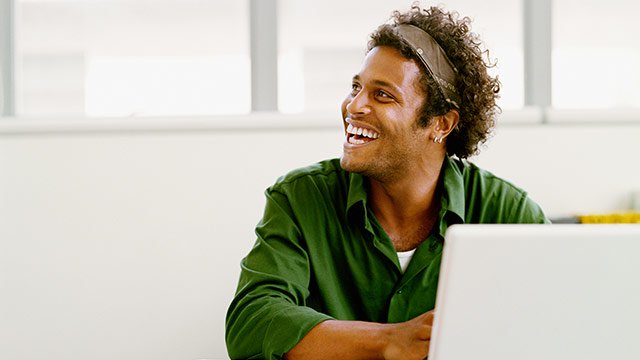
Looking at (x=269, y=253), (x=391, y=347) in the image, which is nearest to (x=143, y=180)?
(x=269, y=253)

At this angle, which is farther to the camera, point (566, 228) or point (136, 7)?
point (136, 7)

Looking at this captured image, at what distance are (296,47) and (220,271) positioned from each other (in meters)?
0.95

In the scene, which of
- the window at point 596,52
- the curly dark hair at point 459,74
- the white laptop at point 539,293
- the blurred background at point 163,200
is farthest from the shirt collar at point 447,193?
the window at point 596,52

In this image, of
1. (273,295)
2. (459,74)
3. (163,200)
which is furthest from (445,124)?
(163,200)

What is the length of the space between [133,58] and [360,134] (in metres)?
1.52

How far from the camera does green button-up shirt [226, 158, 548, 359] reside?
154cm

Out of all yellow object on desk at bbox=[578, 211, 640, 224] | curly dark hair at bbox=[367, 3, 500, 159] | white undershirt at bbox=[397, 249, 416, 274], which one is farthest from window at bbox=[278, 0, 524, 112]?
white undershirt at bbox=[397, 249, 416, 274]

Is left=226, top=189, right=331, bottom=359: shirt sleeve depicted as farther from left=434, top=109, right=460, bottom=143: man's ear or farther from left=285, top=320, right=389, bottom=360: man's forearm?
left=434, top=109, right=460, bottom=143: man's ear

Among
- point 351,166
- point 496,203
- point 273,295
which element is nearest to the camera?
point 273,295

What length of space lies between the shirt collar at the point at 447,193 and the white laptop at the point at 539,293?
841 millimetres

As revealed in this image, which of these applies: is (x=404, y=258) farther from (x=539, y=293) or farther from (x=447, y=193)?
(x=539, y=293)

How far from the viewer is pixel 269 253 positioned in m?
1.54

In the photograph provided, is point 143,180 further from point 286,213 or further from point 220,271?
point 286,213

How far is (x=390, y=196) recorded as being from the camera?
5.64 feet
